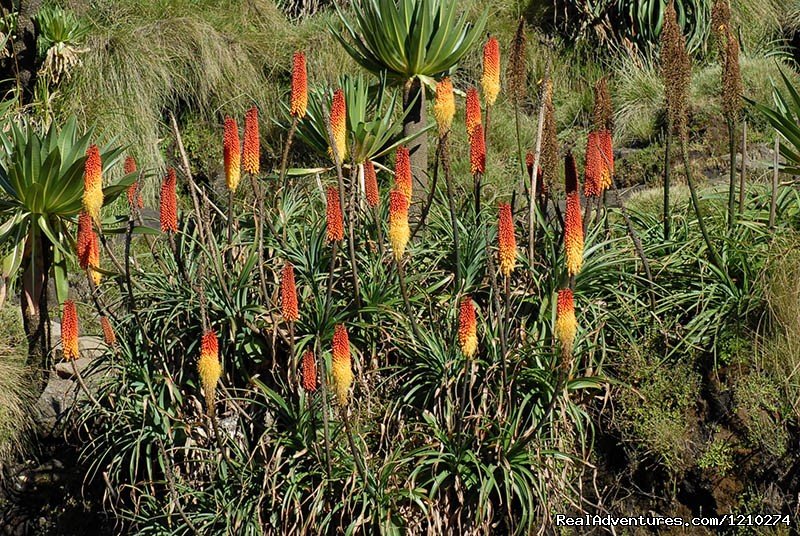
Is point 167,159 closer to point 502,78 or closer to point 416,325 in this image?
point 502,78

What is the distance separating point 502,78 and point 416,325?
230 inches

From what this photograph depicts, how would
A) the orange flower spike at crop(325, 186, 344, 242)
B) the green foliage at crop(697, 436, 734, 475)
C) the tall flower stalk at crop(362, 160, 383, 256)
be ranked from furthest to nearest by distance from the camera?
the green foliage at crop(697, 436, 734, 475)
the tall flower stalk at crop(362, 160, 383, 256)
the orange flower spike at crop(325, 186, 344, 242)

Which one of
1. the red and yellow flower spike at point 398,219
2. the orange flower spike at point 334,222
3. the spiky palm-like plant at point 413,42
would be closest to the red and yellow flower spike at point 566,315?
the red and yellow flower spike at point 398,219

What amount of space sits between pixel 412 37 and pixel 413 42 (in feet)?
0.10

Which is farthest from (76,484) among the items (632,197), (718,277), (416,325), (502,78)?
(502,78)

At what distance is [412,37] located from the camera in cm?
664

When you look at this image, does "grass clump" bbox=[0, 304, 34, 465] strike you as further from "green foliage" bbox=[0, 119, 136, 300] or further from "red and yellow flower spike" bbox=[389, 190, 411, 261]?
"red and yellow flower spike" bbox=[389, 190, 411, 261]

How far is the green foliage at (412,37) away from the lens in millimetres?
6590

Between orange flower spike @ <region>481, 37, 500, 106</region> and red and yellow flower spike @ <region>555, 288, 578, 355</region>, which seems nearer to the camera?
red and yellow flower spike @ <region>555, 288, 578, 355</region>

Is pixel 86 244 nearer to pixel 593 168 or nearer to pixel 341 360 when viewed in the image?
pixel 341 360

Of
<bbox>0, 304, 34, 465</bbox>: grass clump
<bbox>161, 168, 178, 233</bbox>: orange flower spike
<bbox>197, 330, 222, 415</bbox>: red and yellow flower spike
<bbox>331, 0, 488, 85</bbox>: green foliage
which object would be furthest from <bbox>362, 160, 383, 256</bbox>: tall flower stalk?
<bbox>0, 304, 34, 465</bbox>: grass clump

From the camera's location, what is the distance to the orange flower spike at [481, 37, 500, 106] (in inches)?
196

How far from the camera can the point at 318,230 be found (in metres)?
5.87

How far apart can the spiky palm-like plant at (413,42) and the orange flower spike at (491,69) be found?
153 centimetres
